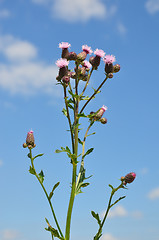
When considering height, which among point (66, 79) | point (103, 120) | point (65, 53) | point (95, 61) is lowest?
point (103, 120)

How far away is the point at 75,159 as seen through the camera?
4289mm

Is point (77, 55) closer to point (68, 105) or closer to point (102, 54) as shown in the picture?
point (102, 54)

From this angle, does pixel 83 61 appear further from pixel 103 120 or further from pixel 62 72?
pixel 103 120

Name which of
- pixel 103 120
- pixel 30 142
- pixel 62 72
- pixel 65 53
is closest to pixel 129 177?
pixel 103 120

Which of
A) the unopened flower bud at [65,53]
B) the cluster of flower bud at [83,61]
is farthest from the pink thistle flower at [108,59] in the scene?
the unopened flower bud at [65,53]

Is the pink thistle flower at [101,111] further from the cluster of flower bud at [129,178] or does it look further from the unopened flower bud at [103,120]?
the cluster of flower bud at [129,178]

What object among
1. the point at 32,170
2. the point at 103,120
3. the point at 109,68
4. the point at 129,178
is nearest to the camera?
the point at 129,178

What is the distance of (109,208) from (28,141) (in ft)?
5.22

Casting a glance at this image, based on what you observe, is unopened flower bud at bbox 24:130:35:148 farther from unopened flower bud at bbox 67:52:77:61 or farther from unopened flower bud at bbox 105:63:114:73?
unopened flower bud at bbox 105:63:114:73

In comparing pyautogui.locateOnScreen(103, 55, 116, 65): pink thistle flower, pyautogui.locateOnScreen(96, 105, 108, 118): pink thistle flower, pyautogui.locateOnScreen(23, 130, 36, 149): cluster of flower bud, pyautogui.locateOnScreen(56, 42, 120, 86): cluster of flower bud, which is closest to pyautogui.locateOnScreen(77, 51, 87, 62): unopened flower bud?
pyautogui.locateOnScreen(56, 42, 120, 86): cluster of flower bud

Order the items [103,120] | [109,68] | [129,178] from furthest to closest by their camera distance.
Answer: [103,120]
[109,68]
[129,178]

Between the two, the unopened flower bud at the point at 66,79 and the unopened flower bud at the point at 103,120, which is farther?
the unopened flower bud at the point at 103,120

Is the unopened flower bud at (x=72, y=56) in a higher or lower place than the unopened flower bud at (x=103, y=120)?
higher

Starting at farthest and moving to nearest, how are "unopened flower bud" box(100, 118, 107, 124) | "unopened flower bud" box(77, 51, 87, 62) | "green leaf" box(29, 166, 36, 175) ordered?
1. "unopened flower bud" box(100, 118, 107, 124)
2. "unopened flower bud" box(77, 51, 87, 62)
3. "green leaf" box(29, 166, 36, 175)
